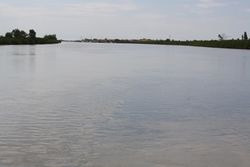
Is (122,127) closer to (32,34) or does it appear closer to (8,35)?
(8,35)

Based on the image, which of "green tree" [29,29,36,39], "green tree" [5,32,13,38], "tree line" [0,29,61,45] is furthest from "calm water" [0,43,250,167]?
"green tree" [29,29,36,39]

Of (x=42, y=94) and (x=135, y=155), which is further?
(x=42, y=94)

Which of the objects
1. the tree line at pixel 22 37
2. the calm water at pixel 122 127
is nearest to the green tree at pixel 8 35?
the tree line at pixel 22 37

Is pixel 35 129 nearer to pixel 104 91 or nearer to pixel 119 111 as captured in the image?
pixel 119 111

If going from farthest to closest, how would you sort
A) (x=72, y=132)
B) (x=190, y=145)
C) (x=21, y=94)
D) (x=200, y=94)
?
(x=200, y=94) → (x=21, y=94) → (x=72, y=132) → (x=190, y=145)

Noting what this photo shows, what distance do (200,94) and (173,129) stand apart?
620 centimetres

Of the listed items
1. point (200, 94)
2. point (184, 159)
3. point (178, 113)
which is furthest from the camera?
point (200, 94)

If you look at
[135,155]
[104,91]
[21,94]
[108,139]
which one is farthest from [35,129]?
[104,91]

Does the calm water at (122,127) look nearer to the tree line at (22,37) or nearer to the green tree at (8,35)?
the tree line at (22,37)

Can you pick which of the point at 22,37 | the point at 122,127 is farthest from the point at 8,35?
the point at 122,127

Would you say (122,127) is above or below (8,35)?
above

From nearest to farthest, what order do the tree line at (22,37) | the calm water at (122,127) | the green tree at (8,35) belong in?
the calm water at (122,127) → the tree line at (22,37) → the green tree at (8,35)

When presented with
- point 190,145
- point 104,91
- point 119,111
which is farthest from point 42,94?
point 190,145

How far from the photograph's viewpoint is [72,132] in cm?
910
